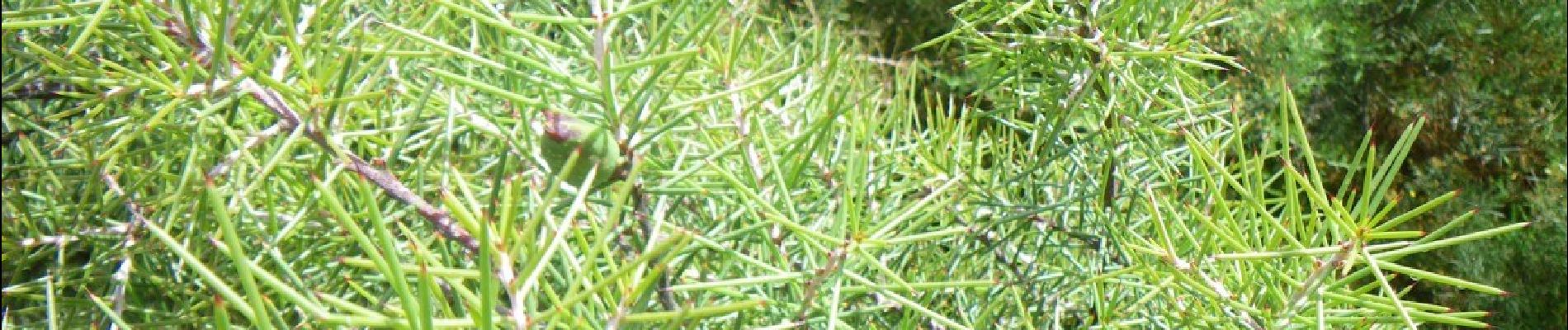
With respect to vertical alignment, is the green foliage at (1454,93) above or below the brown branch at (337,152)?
below

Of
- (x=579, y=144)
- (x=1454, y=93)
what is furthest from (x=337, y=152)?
(x=1454, y=93)

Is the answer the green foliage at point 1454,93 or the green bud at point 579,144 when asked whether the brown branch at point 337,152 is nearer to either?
the green bud at point 579,144

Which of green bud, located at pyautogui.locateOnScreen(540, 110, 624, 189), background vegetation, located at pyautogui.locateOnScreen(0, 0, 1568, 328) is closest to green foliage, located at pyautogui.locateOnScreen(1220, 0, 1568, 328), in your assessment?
background vegetation, located at pyautogui.locateOnScreen(0, 0, 1568, 328)

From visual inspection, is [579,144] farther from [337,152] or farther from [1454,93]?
[1454,93]

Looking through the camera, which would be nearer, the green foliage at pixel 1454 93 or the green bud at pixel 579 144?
the green bud at pixel 579 144

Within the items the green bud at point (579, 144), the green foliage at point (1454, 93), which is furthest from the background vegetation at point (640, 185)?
the green foliage at point (1454, 93)

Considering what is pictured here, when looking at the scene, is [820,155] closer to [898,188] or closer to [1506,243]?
[898,188]

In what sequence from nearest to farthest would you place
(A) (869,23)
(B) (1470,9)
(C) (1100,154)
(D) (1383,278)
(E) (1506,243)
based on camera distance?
(D) (1383,278) → (C) (1100,154) → (E) (1506,243) → (B) (1470,9) → (A) (869,23)

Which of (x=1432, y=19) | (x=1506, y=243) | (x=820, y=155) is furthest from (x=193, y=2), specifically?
(x=1432, y=19)
